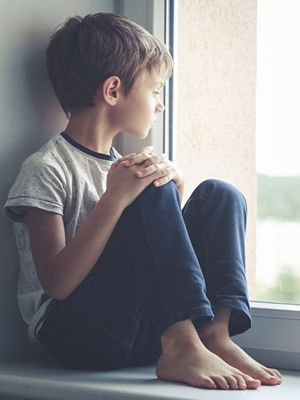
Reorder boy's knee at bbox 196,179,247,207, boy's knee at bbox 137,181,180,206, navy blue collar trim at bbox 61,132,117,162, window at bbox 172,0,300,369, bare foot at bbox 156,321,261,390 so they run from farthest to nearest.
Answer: window at bbox 172,0,300,369 < navy blue collar trim at bbox 61,132,117,162 < boy's knee at bbox 196,179,247,207 < boy's knee at bbox 137,181,180,206 < bare foot at bbox 156,321,261,390

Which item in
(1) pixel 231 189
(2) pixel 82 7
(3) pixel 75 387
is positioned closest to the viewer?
(3) pixel 75 387

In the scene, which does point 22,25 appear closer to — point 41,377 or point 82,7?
point 82,7

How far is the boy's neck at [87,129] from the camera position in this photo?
3.81 ft

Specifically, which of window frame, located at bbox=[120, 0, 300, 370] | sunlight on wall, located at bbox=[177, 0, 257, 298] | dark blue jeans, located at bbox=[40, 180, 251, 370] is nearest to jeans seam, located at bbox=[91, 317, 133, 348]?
dark blue jeans, located at bbox=[40, 180, 251, 370]

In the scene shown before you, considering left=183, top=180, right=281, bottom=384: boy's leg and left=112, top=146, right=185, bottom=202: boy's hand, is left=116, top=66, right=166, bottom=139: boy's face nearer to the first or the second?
left=112, top=146, right=185, bottom=202: boy's hand

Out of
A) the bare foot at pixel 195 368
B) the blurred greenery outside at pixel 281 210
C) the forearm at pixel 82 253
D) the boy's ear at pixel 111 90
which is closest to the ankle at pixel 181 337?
the bare foot at pixel 195 368

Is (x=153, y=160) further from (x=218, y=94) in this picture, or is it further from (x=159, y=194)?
(x=218, y=94)

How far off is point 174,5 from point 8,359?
0.95 meters

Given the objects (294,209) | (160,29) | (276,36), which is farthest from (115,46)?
(294,209)

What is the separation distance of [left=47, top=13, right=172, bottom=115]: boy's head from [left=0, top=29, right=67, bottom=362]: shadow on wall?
0.04 meters

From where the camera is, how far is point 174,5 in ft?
4.52

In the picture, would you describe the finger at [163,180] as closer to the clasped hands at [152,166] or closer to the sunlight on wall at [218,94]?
the clasped hands at [152,166]

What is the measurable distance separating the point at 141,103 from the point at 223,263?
16.4 inches

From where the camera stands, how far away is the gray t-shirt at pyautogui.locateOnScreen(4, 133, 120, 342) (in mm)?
988
